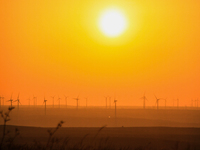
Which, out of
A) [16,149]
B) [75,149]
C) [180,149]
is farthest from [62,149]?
[180,149]

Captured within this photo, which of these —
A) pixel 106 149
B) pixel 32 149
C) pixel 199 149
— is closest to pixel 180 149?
pixel 199 149

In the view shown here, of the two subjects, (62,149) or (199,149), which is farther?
(199,149)

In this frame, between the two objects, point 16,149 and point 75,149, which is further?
point 75,149

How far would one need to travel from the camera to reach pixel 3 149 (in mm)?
18531

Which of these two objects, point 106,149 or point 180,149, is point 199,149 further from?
point 106,149

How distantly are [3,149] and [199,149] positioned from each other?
2270 cm

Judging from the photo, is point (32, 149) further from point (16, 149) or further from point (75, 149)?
point (75, 149)

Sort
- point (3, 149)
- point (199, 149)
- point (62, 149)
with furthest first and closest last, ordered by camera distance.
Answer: point (199, 149), point (62, 149), point (3, 149)

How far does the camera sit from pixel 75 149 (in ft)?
68.5

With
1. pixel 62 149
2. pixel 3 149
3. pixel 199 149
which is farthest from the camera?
pixel 199 149

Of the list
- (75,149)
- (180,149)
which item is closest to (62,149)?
(75,149)

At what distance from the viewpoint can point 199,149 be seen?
37094mm

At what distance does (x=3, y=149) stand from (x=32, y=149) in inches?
48.5

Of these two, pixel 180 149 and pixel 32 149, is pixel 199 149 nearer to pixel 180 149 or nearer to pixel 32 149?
pixel 180 149
